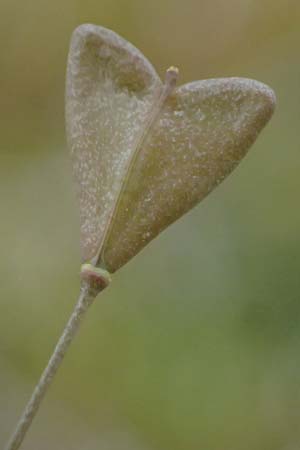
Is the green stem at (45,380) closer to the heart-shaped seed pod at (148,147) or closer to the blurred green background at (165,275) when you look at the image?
the heart-shaped seed pod at (148,147)

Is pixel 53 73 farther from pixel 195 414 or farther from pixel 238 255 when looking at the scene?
pixel 195 414

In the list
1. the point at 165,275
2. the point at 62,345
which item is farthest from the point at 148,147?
the point at 165,275

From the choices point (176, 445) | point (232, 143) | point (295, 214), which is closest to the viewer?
point (232, 143)

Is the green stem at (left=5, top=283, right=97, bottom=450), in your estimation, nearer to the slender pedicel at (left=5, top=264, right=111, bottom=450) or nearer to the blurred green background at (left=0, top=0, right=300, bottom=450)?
the slender pedicel at (left=5, top=264, right=111, bottom=450)

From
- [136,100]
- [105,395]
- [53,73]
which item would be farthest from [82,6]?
[136,100]

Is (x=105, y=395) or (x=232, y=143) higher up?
(x=232, y=143)

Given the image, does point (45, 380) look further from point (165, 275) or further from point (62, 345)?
point (165, 275)

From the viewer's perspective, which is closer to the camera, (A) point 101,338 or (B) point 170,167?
(B) point 170,167
